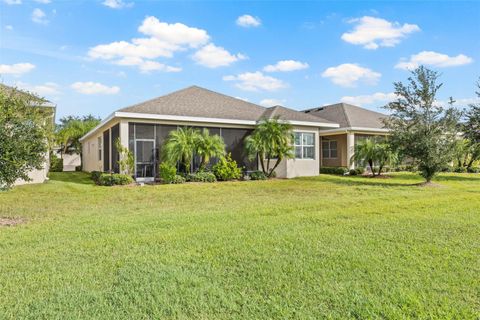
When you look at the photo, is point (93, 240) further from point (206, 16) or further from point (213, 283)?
point (206, 16)

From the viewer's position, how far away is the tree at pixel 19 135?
285 inches

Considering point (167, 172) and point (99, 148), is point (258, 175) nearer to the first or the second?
point (167, 172)

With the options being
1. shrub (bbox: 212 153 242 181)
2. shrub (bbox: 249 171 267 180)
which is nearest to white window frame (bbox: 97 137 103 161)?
shrub (bbox: 212 153 242 181)

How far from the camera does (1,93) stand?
24.4ft

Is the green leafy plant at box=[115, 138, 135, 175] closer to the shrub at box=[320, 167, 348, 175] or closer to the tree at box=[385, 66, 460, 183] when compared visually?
the tree at box=[385, 66, 460, 183]

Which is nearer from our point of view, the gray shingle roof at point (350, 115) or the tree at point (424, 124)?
the tree at point (424, 124)

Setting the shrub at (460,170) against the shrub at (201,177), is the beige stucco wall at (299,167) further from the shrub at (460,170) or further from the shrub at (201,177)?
the shrub at (460,170)

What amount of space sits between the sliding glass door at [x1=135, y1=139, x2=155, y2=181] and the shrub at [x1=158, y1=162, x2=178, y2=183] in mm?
1083

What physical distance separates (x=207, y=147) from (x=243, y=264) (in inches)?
472

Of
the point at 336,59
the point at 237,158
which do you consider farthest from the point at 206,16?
the point at 336,59

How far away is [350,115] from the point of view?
2519 cm

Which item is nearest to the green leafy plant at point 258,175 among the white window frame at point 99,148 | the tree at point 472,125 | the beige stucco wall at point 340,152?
the beige stucco wall at point 340,152

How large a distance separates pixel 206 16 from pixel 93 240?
12846 millimetres

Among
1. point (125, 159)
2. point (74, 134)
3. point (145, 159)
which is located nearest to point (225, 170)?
point (145, 159)
